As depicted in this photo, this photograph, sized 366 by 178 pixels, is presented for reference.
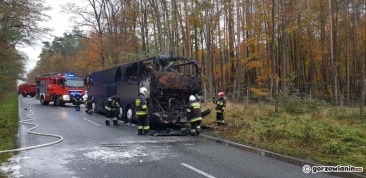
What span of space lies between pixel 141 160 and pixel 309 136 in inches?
194

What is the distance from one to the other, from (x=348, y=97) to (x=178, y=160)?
15184 millimetres

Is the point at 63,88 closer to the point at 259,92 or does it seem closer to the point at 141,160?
the point at 259,92

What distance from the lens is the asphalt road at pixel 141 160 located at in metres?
7.19

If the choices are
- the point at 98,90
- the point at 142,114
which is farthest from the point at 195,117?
the point at 98,90

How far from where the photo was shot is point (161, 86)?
14.7 meters

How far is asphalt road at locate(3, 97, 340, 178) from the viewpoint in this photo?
7.19 m

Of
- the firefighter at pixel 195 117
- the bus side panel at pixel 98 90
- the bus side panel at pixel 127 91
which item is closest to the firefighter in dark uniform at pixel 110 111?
the bus side panel at pixel 127 91

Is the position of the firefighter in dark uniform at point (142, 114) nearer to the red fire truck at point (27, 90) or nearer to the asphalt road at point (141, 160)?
the asphalt road at point (141, 160)

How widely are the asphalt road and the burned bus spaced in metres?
2.47

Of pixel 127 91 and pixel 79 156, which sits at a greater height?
pixel 127 91

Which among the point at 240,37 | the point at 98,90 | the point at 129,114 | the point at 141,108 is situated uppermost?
the point at 240,37

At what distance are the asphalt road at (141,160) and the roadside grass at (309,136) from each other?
888 millimetres

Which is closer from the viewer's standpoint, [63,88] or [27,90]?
[63,88]

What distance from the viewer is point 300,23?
33031mm
